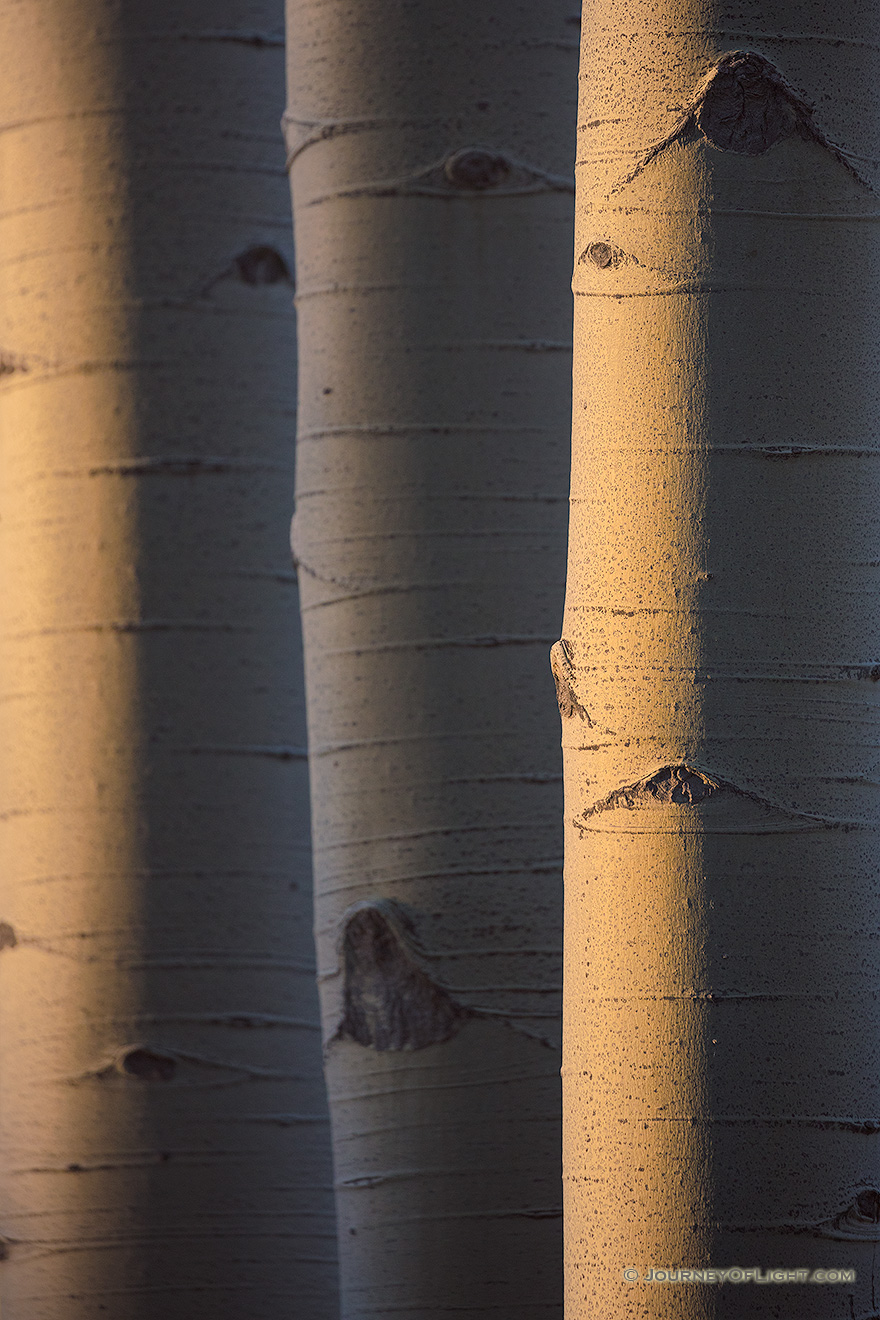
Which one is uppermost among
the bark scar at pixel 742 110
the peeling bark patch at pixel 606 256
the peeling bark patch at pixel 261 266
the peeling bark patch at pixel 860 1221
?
the peeling bark patch at pixel 261 266

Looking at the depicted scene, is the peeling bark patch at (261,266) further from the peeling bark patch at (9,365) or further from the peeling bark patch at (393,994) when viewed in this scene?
the peeling bark patch at (393,994)

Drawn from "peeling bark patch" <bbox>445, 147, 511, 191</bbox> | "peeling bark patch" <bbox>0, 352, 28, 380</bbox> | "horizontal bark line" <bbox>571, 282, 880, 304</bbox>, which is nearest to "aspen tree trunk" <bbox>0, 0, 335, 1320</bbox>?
"peeling bark patch" <bbox>0, 352, 28, 380</bbox>

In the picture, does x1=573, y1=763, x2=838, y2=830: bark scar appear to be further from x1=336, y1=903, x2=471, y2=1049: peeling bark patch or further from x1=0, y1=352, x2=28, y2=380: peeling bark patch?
x1=0, y1=352, x2=28, y2=380: peeling bark patch

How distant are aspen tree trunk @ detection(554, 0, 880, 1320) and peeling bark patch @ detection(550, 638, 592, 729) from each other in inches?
1.0

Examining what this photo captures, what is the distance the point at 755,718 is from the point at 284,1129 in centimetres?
102

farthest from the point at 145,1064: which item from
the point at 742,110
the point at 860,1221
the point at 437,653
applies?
the point at 742,110

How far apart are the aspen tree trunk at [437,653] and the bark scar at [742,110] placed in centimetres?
47

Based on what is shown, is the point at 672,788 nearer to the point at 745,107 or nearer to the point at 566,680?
the point at 566,680

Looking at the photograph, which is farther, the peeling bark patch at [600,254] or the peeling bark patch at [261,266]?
the peeling bark patch at [261,266]

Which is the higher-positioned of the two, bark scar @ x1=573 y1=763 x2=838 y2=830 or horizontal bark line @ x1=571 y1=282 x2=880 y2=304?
horizontal bark line @ x1=571 y1=282 x2=880 y2=304

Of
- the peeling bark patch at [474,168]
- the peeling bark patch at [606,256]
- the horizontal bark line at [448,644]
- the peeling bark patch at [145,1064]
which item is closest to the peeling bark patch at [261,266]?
the peeling bark patch at [474,168]

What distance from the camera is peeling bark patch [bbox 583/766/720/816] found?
89cm

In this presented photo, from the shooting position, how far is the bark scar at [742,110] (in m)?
0.89

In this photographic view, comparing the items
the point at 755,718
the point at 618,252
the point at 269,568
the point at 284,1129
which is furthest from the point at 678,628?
the point at 284,1129
